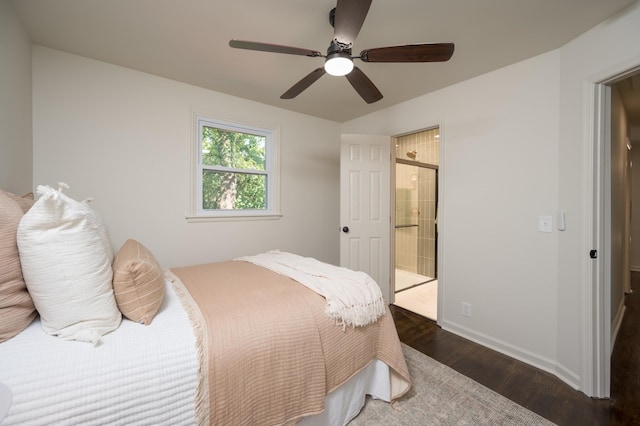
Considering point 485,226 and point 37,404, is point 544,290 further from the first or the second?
point 37,404

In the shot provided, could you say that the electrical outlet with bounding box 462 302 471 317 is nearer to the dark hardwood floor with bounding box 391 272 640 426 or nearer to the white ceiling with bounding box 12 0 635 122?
the dark hardwood floor with bounding box 391 272 640 426

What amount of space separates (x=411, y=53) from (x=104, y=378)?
6.47 feet

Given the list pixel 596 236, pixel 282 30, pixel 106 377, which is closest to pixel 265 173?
pixel 282 30

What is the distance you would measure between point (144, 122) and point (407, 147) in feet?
12.1

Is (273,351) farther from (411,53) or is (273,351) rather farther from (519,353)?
(519,353)

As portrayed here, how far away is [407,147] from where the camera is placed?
174 inches


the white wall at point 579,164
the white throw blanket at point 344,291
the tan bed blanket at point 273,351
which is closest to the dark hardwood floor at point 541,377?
the white wall at point 579,164

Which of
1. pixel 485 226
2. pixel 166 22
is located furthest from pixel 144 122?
pixel 485 226

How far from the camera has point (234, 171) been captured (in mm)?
2984

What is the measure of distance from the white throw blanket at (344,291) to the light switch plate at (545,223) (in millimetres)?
1463

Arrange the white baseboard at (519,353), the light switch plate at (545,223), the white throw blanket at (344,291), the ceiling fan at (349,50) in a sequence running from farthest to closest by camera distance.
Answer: the light switch plate at (545,223) < the white baseboard at (519,353) < the white throw blanket at (344,291) < the ceiling fan at (349,50)

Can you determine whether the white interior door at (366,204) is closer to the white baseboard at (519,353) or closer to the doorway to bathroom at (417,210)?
the white baseboard at (519,353)

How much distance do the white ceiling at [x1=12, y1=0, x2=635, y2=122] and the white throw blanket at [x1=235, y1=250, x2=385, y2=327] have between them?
1660 mm

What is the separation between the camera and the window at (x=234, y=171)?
2.78m
